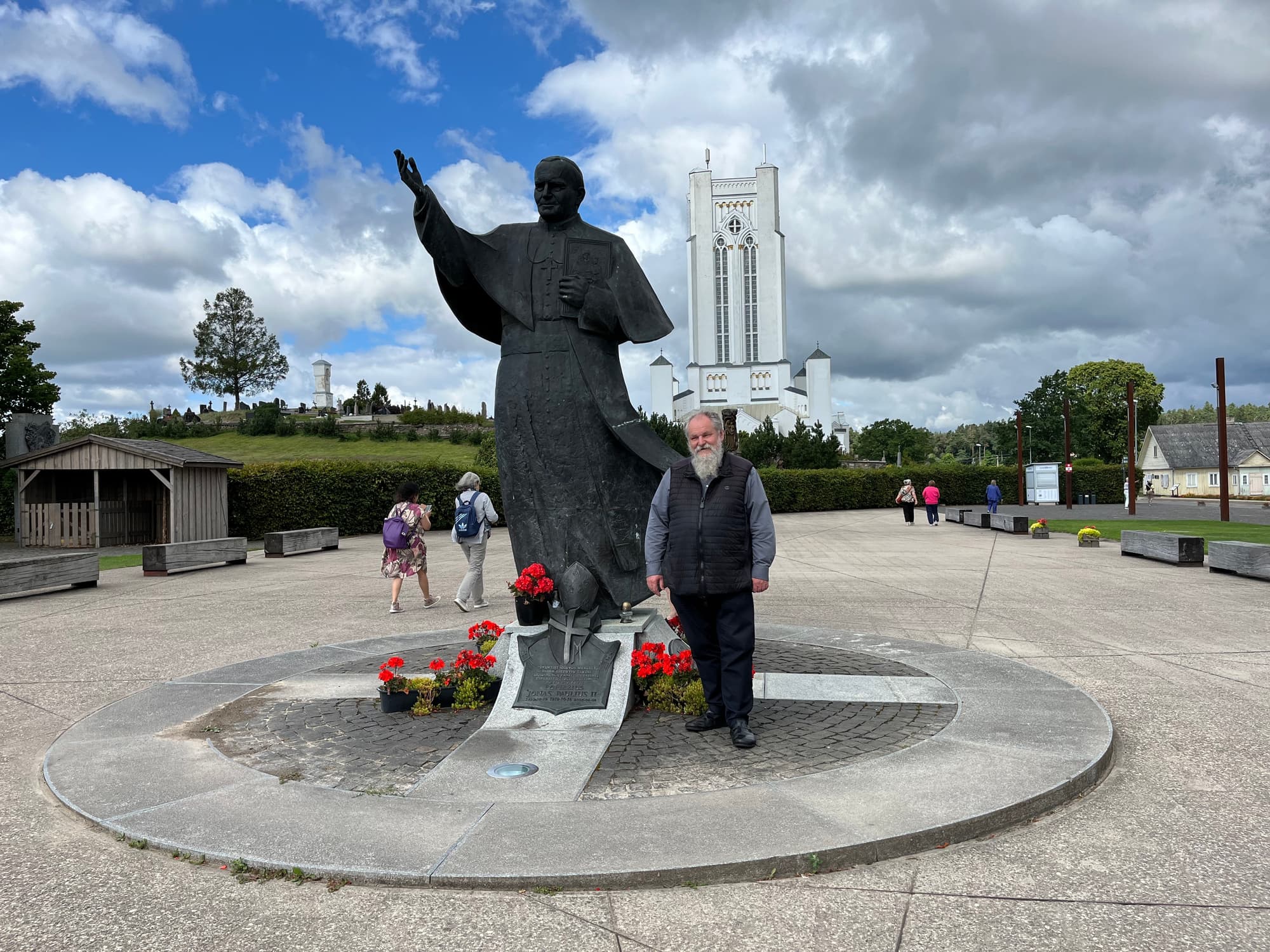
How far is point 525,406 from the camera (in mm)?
5512

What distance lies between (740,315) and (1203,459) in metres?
42.6

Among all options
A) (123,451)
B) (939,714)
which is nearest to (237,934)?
(939,714)

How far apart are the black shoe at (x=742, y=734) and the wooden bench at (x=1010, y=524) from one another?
65.2 feet

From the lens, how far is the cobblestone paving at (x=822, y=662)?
20.3 feet

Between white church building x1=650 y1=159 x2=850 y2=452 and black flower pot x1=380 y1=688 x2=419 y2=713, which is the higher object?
white church building x1=650 y1=159 x2=850 y2=452

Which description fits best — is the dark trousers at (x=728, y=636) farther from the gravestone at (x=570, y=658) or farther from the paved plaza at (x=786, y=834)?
the gravestone at (x=570, y=658)

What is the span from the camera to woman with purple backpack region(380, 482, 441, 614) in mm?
10141

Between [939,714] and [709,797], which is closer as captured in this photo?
[709,797]

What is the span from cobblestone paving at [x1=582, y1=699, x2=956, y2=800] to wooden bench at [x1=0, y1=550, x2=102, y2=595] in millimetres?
10799

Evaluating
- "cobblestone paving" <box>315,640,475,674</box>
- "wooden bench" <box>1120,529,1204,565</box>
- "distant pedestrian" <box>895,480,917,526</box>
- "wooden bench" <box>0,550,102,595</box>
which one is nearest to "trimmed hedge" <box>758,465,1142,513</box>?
"distant pedestrian" <box>895,480,917,526</box>

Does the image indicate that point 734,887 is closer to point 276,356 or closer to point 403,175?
point 403,175

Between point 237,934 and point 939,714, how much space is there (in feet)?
12.5

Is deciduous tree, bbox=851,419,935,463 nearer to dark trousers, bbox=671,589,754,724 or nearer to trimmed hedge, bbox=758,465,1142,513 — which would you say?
trimmed hedge, bbox=758,465,1142,513

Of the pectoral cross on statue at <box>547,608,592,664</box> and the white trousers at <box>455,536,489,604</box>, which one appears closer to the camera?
the pectoral cross on statue at <box>547,608,592,664</box>
